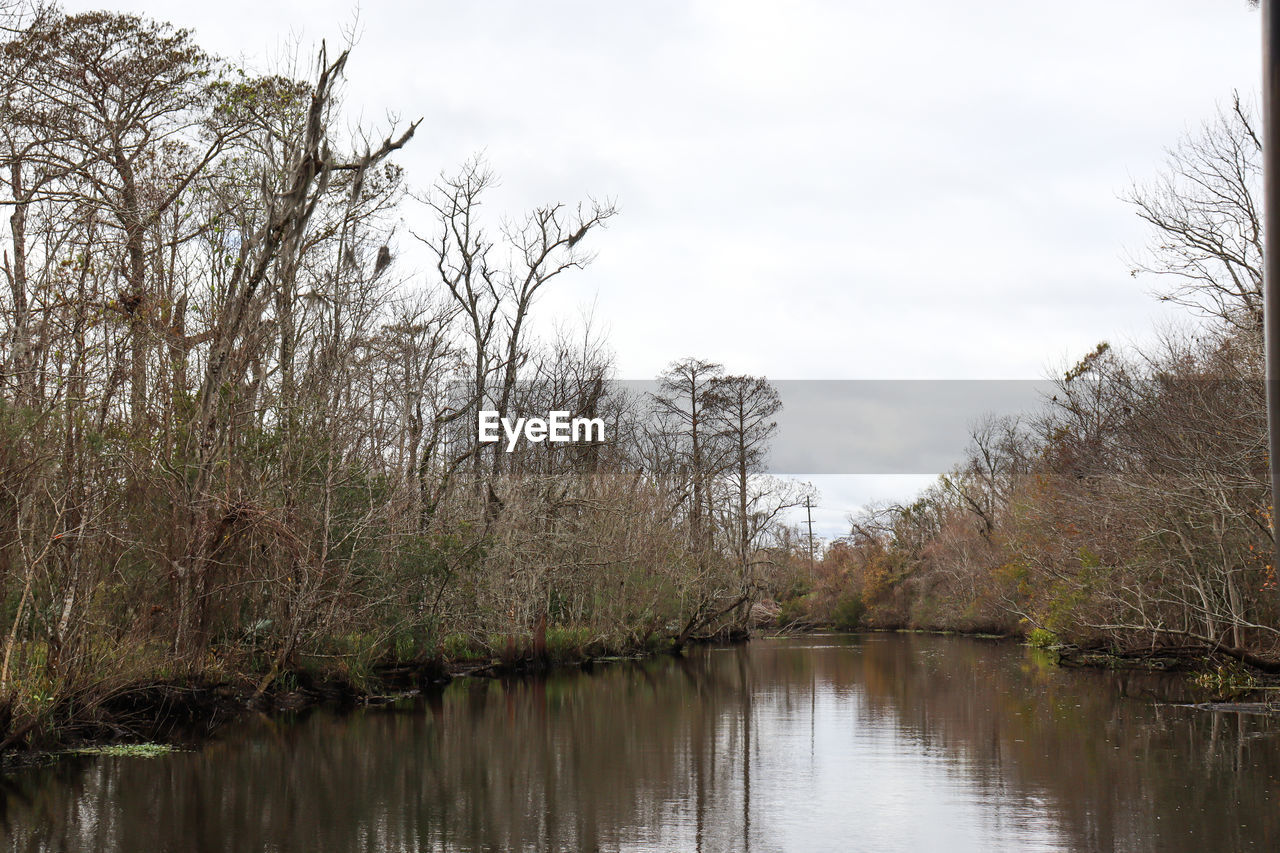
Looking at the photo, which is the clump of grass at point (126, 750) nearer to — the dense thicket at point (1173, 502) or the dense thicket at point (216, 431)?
the dense thicket at point (216, 431)

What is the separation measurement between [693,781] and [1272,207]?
29.4 ft

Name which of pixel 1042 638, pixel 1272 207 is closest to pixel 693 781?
pixel 1272 207

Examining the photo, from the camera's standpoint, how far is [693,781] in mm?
12180

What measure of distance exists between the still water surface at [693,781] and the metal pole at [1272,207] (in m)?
4.94

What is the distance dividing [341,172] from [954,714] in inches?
671

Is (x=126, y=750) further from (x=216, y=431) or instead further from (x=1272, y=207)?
(x=1272, y=207)

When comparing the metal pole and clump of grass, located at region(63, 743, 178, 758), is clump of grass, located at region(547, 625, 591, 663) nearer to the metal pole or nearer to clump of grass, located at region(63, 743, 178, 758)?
clump of grass, located at region(63, 743, 178, 758)

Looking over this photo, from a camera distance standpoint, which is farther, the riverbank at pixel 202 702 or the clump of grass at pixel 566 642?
the clump of grass at pixel 566 642

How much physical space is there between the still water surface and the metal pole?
4942 millimetres

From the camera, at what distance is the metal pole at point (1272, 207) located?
5.02 meters

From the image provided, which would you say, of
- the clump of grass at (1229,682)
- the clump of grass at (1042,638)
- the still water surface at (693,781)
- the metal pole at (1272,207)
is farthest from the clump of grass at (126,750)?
the clump of grass at (1042,638)

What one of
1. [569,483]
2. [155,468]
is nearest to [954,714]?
[155,468]

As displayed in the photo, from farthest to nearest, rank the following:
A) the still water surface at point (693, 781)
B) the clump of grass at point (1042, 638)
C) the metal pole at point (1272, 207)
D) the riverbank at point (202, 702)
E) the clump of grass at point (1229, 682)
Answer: the clump of grass at point (1042, 638) → the clump of grass at point (1229, 682) → the riverbank at point (202, 702) → the still water surface at point (693, 781) → the metal pole at point (1272, 207)

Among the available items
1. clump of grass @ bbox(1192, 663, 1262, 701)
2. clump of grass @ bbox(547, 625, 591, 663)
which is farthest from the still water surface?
clump of grass @ bbox(547, 625, 591, 663)
